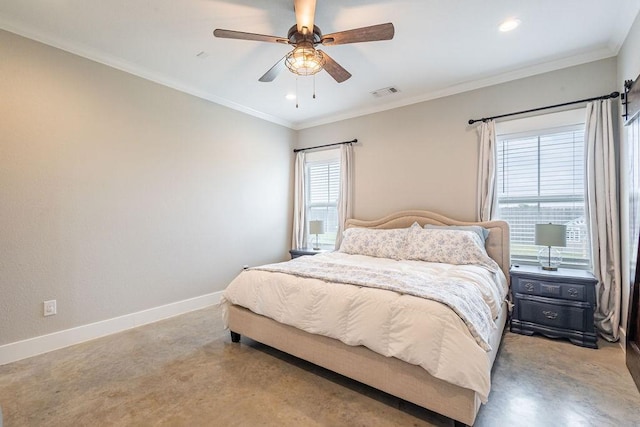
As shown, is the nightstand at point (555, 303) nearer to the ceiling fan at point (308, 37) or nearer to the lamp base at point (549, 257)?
the lamp base at point (549, 257)

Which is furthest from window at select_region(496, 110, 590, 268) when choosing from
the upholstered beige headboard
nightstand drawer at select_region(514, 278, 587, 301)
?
nightstand drawer at select_region(514, 278, 587, 301)

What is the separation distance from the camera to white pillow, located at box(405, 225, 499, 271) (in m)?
3.01

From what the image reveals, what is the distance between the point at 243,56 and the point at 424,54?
1.85 metres

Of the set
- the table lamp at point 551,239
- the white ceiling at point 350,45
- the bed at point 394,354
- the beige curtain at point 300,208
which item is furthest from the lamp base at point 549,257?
the beige curtain at point 300,208

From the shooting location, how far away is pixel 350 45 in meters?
2.78

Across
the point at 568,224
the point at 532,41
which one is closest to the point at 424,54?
the point at 532,41

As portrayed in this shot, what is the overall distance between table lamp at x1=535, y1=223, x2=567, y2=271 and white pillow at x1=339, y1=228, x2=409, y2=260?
1.33 m

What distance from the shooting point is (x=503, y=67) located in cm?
323

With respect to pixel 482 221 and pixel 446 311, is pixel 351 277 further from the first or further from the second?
pixel 482 221

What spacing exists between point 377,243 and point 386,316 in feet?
6.16

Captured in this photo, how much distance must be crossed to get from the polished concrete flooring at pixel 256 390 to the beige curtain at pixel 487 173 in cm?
145

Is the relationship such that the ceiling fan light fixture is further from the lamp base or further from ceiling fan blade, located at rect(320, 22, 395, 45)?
the lamp base

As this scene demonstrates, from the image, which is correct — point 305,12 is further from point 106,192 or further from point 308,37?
point 106,192

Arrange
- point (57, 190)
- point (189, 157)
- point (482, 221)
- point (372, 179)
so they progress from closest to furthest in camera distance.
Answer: point (57, 190) → point (482, 221) → point (189, 157) → point (372, 179)
